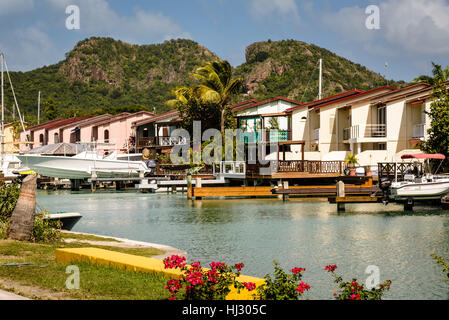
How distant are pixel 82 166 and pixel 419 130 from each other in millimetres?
31288

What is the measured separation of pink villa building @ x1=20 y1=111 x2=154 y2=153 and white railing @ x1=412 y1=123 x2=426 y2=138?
37951mm

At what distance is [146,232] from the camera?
21.2 meters

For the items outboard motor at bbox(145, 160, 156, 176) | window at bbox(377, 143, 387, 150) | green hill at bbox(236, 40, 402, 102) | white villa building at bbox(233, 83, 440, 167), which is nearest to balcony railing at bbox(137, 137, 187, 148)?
outboard motor at bbox(145, 160, 156, 176)

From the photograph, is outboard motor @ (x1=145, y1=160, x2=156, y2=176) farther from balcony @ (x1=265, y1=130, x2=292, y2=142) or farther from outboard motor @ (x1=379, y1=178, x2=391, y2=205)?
outboard motor @ (x1=379, y1=178, x2=391, y2=205)

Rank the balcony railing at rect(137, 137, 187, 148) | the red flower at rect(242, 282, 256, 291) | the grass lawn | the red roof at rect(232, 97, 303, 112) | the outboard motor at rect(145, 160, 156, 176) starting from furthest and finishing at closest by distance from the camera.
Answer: the balcony railing at rect(137, 137, 187, 148)
the red roof at rect(232, 97, 303, 112)
the outboard motor at rect(145, 160, 156, 176)
the grass lawn
the red flower at rect(242, 282, 256, 291)

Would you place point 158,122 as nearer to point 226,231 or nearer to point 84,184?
point 84,184

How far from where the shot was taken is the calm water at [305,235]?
12.9m

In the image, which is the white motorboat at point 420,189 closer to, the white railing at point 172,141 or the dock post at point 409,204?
the dock post at point 409,204

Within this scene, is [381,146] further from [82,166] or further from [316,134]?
[82,166]

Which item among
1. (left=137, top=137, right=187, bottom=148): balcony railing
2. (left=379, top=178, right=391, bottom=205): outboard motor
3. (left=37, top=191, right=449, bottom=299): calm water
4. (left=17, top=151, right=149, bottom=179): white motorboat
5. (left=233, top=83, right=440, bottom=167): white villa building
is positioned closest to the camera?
(left=37, top=191, right=449, bottom=299): calm water

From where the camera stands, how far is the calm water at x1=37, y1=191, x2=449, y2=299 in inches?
506

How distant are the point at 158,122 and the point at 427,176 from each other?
41.1 metres

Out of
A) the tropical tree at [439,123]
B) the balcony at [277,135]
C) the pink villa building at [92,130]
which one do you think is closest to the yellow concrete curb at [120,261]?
the tropical tree at [439,123]

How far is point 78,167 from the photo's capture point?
52656mm
